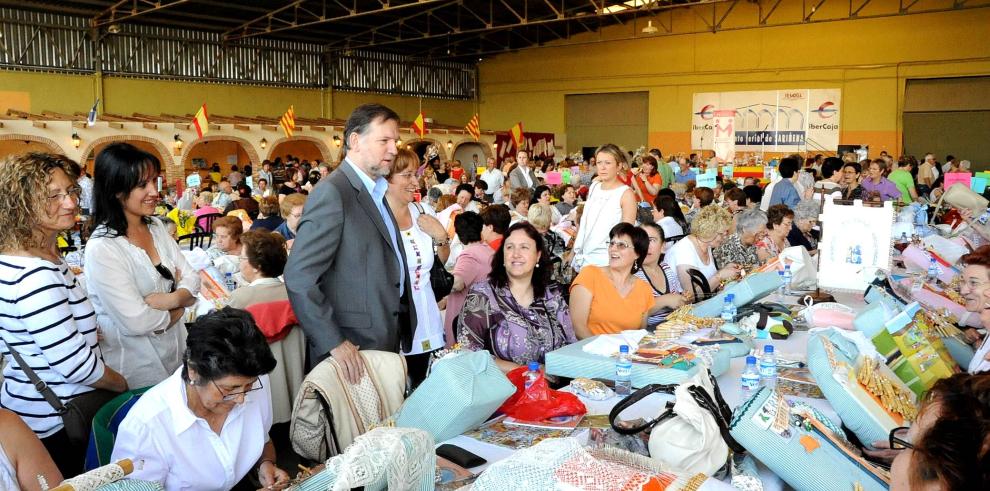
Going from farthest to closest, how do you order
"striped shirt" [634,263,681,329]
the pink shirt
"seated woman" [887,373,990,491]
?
the pink shirt, "striped shirt" [634,263,681,329], "seated woman" [887,373,990,491]

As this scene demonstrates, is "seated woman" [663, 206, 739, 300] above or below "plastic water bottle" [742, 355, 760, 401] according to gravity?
above

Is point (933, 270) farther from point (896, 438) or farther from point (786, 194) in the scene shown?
point (786, 194)

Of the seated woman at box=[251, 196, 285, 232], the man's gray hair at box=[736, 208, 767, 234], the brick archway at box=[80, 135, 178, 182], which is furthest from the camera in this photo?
the brick archway at box=[80, 135, 178, 182]

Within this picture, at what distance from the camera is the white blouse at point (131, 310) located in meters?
2.43

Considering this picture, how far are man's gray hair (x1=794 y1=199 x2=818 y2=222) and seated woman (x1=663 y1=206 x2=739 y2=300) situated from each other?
90.7 inches

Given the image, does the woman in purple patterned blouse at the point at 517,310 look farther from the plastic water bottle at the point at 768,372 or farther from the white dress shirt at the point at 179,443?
the white dress shirt at the point at 179,443

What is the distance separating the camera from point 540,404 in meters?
2.45

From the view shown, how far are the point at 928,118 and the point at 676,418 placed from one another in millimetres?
20825

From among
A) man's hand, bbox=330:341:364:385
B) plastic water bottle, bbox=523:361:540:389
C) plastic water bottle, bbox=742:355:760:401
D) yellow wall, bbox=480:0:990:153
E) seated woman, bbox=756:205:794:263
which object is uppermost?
yellow wall, bbox=480:0:990:153

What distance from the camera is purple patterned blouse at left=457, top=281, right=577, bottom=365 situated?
→ 3.20 m

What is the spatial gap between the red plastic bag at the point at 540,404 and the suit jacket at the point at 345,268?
18.5 inches

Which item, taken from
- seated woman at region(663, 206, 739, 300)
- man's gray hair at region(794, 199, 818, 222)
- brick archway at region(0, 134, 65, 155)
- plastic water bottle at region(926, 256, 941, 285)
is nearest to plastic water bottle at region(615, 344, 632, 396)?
seated woman at region(663, 206, 739, 300)

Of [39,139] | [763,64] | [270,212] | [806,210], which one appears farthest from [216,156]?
[806,210]

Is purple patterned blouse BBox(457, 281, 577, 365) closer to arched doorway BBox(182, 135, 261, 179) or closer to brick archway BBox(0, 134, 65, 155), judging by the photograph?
brick archway BBox(0, 134, 65, 155)
